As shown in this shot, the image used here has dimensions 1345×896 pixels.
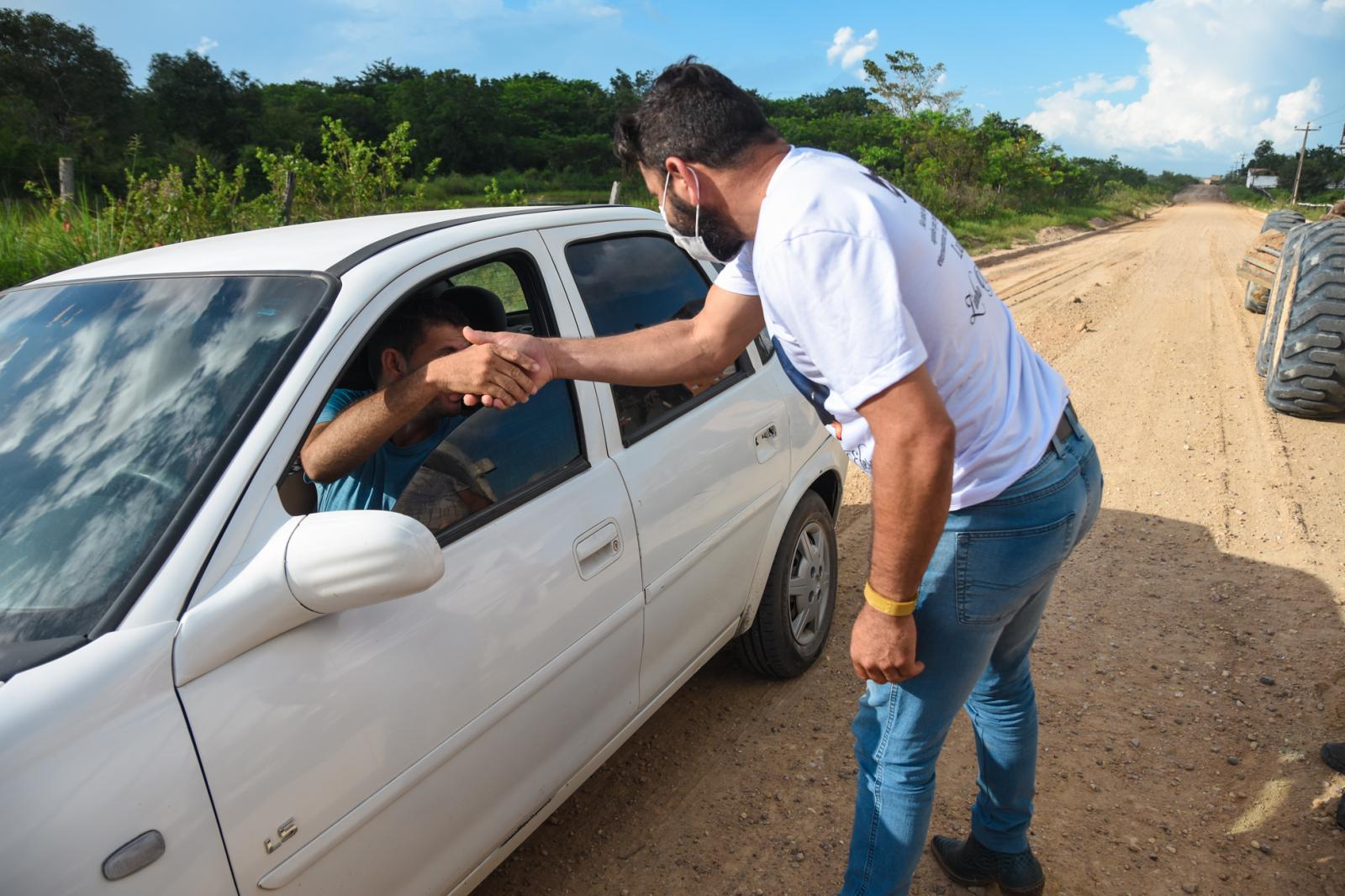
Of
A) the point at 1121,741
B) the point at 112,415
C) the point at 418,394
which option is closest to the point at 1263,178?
the point at 1121,741

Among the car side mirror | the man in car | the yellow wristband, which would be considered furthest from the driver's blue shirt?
the yellow wristband

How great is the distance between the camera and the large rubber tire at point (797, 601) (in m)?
3.25

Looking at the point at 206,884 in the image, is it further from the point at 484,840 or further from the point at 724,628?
the point at 724,628

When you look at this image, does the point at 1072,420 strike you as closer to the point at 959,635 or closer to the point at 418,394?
the point at 959,635

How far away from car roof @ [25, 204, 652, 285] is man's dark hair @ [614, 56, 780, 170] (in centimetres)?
69

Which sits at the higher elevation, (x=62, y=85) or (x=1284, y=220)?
(x=62, y=85)

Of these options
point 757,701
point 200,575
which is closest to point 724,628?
point 757,701

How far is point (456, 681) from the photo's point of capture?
6.17 feet

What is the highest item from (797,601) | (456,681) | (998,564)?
(998,564)

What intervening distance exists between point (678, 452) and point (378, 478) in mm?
876

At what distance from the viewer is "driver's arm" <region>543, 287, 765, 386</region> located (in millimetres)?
2182

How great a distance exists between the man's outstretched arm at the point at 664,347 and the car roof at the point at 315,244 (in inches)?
12.7

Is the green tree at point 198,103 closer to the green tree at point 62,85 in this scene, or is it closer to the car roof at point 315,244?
the green tree at point 62,85

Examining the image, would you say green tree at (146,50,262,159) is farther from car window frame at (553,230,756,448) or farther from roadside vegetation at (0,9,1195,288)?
car window frame at (553,230,756,448)
